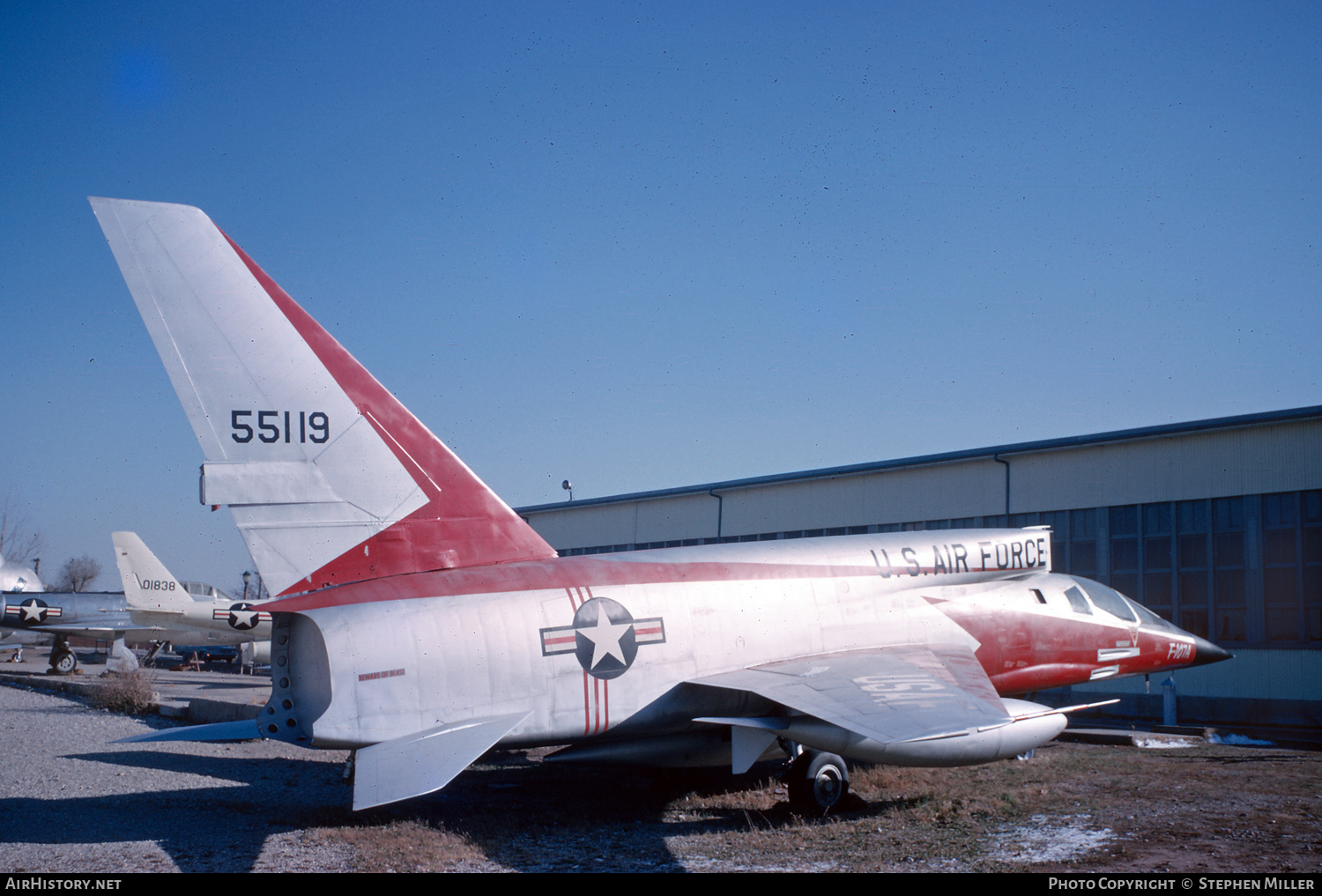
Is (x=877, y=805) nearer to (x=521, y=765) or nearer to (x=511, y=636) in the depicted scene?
(x=511, y=636)

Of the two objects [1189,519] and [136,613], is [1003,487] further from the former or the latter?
[136,613]

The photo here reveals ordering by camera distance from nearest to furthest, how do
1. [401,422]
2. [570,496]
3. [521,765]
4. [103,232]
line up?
[103,232] → [401,422] → [521,765] → [570,496]

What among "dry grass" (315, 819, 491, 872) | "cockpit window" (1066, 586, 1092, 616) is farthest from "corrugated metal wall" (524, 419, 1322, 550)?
"dry grass" (315, 819, 491, 872)

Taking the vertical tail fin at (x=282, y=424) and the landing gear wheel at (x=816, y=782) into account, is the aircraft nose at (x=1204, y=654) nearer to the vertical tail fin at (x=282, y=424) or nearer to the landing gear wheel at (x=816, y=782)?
the landing gear wheel at (x=816, y=782)

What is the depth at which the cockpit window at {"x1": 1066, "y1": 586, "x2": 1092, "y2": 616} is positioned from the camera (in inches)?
527

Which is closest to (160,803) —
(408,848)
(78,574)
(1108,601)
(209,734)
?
(209,734)

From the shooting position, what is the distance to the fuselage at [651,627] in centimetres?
813

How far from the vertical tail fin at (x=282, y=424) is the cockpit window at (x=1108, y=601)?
9.22m

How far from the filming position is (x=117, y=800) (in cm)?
1070

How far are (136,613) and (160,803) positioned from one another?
57.2 feet

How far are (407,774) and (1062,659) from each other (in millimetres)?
9687

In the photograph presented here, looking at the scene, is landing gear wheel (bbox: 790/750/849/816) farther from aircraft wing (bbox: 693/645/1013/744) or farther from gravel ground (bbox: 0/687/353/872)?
gravel ground (bbox: 0/687/353/872)

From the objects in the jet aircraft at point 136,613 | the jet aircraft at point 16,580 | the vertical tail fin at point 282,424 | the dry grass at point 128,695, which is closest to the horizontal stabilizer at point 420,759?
the vertical tail fin at point 282,424
